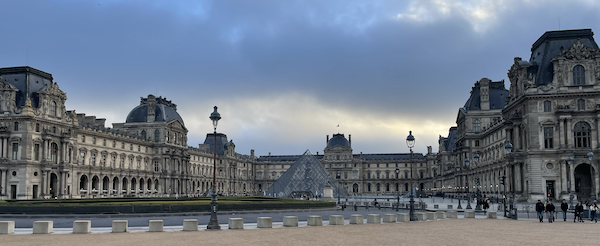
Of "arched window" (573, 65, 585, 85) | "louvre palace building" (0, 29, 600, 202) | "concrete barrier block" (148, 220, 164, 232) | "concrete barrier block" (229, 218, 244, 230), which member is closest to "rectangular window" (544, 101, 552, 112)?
"louvre palace building" (0, 29, 600, 202)

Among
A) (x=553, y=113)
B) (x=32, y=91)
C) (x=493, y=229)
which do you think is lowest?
(x=493, y=229)

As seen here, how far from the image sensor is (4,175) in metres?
53.9

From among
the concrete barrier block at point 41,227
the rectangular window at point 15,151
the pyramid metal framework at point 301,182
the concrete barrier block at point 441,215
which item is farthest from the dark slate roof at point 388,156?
the concrete barrier block at point 41,227

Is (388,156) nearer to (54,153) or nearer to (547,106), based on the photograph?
(547,106)

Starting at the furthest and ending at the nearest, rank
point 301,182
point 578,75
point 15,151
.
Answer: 1. point 301,182
2. point 15,151
3. point 578,75

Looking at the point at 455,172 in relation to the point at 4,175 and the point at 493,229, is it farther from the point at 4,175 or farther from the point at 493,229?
the point at 493,229

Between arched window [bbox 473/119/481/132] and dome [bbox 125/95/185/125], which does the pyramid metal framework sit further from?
dome [bbox 125/95/185/125]

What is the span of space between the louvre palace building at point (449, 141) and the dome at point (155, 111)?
0.17 m

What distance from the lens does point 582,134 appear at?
153ft

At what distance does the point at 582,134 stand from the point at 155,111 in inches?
2385

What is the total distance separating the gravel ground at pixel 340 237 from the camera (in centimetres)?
1563

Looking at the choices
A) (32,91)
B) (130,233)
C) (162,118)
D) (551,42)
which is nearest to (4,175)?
(32,91)

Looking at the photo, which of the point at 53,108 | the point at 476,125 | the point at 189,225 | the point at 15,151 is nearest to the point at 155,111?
the point at 53,108

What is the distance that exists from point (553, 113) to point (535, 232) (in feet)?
103
